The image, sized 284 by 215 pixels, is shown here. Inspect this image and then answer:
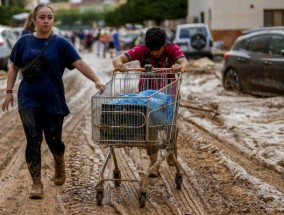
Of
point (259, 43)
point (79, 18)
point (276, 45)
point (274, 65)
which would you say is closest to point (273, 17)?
point (259, 43)

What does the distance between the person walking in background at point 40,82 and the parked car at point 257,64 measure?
8.28m

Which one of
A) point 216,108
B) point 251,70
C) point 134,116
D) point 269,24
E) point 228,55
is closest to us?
point 134,116

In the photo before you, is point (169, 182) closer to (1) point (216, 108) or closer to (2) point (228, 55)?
(1) point (216, 108)

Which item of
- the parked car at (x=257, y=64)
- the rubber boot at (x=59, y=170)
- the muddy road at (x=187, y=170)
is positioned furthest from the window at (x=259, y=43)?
the rubber boot at (x=59, y=170)

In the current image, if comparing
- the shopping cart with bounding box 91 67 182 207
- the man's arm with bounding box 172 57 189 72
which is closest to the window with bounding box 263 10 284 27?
the man's arm with bounding box 172 57 189 72

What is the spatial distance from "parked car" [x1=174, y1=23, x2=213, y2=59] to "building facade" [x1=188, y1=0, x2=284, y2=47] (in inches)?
492

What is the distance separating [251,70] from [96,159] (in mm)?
8156

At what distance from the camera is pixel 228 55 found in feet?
60.6

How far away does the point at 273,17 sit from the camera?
45.3 m

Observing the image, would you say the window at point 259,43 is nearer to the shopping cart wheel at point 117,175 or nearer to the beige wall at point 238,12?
the shopping cart wheel at point 117,175

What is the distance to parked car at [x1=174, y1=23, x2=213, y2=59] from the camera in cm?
3247

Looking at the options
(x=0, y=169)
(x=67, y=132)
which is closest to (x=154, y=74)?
(x=0, y=169)

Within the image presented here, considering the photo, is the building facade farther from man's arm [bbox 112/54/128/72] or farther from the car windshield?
man's arm [bbox 112/54/128/72]

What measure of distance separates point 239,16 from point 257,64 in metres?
29.6
